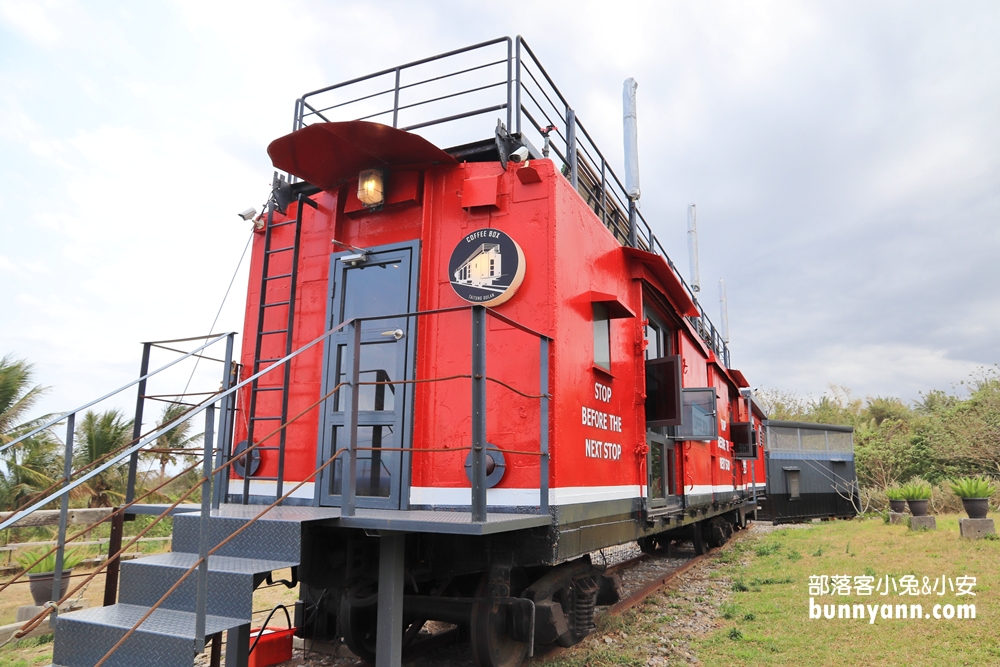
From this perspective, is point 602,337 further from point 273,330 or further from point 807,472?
point 807,472

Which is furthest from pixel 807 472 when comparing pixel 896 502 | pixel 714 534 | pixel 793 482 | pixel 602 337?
pixel 602 337

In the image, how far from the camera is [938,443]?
776 inches

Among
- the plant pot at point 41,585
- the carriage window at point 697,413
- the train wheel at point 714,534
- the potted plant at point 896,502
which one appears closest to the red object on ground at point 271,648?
the plant pot at point 41,585

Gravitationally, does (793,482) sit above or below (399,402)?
below

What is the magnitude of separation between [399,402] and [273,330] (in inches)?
64.2

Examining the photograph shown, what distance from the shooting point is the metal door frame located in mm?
4996

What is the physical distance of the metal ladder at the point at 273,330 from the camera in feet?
18.1

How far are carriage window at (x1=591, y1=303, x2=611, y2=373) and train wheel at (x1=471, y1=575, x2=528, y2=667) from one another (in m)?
2.11

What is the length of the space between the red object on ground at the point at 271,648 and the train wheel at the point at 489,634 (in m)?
1.74

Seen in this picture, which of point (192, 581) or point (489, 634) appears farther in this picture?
point (489, 634)

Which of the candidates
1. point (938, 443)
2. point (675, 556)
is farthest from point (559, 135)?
point (938, 443)

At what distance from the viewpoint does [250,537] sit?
3.92 meters

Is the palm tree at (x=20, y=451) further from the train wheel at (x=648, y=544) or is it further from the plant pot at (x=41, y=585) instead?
the train wheel at (x=648, y=544)

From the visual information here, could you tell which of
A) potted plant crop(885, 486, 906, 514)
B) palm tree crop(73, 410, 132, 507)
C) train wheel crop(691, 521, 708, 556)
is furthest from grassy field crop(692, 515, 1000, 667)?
palm tree crop(73, 410, 132, 507)
